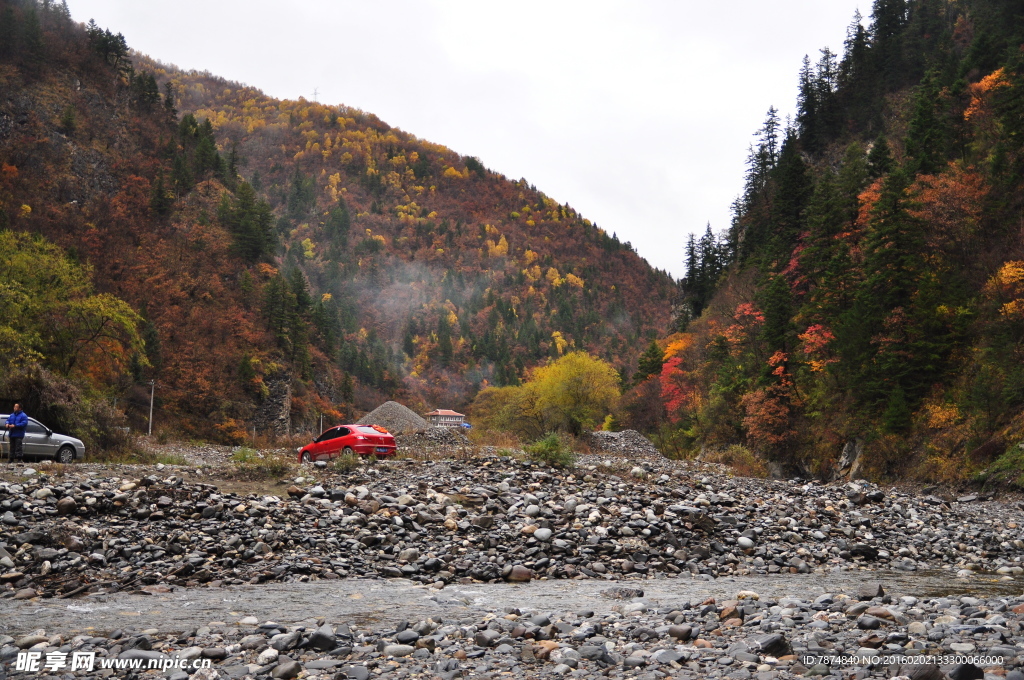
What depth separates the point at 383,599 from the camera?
1030 cm

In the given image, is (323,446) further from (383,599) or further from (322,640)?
(322,640)

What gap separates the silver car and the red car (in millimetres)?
7854

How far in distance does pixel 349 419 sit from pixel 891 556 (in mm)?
83526

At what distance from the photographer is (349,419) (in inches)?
3610

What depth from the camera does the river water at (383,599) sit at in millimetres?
8688

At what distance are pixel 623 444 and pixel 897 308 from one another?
25.3m

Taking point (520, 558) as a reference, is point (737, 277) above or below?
above

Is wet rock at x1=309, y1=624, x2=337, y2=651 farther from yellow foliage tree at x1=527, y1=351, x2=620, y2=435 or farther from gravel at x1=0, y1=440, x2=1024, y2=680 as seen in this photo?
yellow foliage tree at x1=527, y1=351, x2=620, y2=435

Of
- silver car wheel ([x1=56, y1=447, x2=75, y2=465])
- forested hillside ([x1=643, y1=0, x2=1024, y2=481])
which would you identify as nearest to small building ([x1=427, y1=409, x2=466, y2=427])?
forested hillside ([x1=643, y1=0, x2=1024, y2=481])

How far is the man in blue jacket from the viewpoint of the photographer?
19844mm

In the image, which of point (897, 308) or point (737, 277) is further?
point (737, 277)

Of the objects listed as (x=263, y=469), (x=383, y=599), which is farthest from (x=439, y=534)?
(x=263, y=469)

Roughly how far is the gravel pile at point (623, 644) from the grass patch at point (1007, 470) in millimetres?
18625

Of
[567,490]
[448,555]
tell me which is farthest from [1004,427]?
[448,555]
